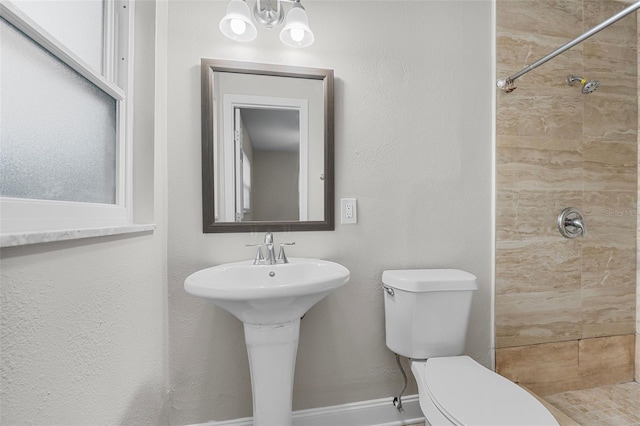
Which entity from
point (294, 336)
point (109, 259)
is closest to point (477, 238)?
point (294, 336)

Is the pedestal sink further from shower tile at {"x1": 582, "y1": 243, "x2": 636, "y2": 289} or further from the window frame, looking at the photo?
shower tile at {"x1": 582, "y1": 243, "x2": 636, "y2": 289}

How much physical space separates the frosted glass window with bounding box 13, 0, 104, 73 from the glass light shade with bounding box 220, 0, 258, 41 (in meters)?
0.43

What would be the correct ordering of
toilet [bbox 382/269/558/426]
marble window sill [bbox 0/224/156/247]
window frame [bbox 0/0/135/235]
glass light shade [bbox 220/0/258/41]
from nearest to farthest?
marble window sill [bbox 0/224/156/247] < window frame [bbox 0/0/135/235] < toilet [bbox 382/269/558/426] < glass light shade [bbox 220/0/258/41]

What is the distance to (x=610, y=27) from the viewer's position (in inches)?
63.9

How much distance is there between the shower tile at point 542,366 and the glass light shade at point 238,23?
1918 mm

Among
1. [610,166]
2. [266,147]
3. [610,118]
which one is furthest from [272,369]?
[610,118]

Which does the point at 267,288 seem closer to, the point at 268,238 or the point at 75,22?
the point at 268,238

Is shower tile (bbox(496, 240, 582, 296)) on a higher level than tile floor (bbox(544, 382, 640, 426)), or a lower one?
higher

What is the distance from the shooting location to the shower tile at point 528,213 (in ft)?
4.96

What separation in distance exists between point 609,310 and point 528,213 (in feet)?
2.52

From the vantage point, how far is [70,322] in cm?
66

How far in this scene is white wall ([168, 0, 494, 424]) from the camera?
1.30 metres

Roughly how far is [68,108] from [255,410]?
46.4 inches

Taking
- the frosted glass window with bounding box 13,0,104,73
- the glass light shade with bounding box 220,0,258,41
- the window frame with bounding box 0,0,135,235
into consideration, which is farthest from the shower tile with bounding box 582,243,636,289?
the frosted glass window with bounding box 13,0,104,73
